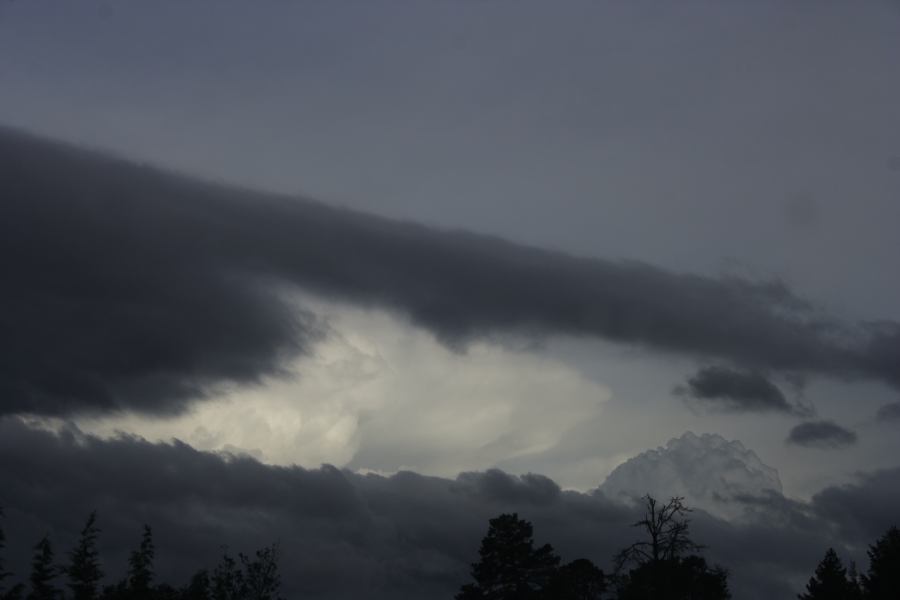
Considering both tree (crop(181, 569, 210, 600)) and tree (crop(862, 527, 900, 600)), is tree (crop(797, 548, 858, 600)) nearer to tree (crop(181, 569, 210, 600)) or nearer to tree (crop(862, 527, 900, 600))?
tree (crop(862, 527, 900, 600))

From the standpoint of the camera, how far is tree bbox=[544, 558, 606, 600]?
112 metres

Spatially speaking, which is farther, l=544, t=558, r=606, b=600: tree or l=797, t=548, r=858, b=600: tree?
l=544, t=558, r=606, b=600: tree

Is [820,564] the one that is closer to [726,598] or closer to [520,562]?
[726,598]

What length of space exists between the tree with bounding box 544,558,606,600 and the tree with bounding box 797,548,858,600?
88.0 ft

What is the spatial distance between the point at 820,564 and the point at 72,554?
75.7m

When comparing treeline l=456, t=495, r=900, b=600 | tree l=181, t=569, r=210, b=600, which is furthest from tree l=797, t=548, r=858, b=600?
tree l=181, t=569, r=210, b=600

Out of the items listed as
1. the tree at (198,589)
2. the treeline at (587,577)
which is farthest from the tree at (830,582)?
the tree at (198,589)

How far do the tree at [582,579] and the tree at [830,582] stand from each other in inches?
1056

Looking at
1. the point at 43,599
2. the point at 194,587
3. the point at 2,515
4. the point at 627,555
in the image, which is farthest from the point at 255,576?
the point at 627,555

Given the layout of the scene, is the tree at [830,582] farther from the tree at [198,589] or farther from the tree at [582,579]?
the tree at [198,589]

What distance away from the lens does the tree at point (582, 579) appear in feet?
367

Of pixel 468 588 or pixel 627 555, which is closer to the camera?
pixel 627 555

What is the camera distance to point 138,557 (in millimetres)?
102375

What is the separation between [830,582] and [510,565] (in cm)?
3259
